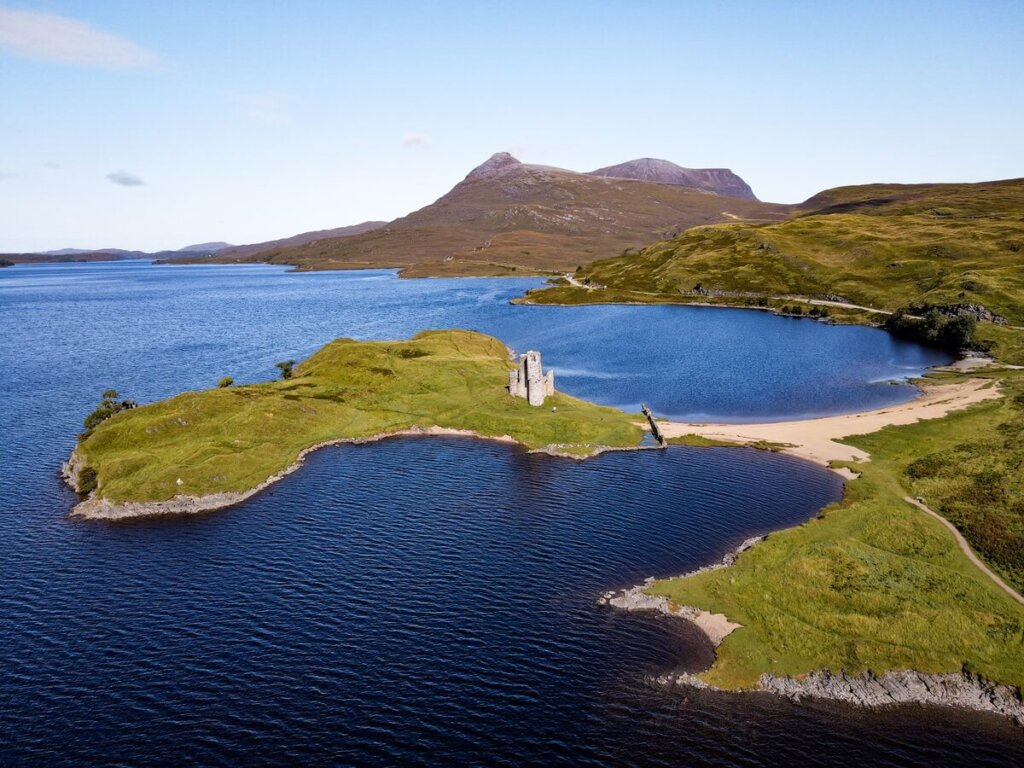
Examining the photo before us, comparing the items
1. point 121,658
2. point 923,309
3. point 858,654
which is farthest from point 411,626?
point 923,309

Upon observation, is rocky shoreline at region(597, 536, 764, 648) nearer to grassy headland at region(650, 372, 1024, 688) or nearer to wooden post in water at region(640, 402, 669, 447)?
grassy headland at region(650, 372, 1024, 688)

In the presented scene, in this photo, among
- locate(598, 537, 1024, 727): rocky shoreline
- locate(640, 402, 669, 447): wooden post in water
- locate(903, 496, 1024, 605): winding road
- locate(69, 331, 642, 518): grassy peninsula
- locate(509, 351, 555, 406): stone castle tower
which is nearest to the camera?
locate(598, 537, 1024, 727): rocky shoreline

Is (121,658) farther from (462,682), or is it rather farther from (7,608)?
(462,682)

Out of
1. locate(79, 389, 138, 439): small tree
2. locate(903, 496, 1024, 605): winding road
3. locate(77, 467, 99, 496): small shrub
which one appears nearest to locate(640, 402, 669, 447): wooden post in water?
locate(903, 496, 1024, 605): winding road

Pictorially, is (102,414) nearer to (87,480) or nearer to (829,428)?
(87,480)

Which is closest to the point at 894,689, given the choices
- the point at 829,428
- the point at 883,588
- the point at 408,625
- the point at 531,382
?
the point at 883,588

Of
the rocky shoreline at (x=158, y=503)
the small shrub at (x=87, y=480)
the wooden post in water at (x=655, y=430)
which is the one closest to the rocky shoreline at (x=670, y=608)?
the rocky shoreline at (x=158, y=503)

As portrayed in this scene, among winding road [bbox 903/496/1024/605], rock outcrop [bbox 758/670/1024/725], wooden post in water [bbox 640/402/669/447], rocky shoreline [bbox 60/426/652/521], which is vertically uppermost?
wooden post in water [bbox 640/402/669/447]
